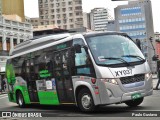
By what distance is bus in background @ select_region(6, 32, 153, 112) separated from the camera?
12695 mm

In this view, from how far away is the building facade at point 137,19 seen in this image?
152625 mm

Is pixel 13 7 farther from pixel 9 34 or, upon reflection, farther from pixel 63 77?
pixel 63 77

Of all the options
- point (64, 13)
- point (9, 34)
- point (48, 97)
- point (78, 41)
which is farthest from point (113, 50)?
point (64, 13)

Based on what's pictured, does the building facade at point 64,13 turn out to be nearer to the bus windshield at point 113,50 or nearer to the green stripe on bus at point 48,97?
the green stripe on bus at point 48,97

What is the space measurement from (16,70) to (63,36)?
4.72 m

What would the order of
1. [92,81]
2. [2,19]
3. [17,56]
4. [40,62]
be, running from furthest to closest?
1. [2,19]
2. [17,56]
3. [40,62]
4. [92,81]

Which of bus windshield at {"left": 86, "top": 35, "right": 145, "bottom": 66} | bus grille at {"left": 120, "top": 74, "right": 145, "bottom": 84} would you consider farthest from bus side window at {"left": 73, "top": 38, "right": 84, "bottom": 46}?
bus grille at {"left": 120, "top": 74, "right": 145, "bottom": 84}

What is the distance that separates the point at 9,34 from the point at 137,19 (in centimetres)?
9859

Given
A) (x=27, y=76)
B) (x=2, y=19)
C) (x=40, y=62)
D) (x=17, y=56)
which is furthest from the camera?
(x=2, y=19)

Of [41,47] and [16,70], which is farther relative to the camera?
[16,70]

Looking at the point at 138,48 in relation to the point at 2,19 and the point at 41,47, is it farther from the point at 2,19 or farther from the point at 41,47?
the point at 2,19

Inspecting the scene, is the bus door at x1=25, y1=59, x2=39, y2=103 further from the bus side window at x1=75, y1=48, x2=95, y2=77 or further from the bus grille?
the bus grille

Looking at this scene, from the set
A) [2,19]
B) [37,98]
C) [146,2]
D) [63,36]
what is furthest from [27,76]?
[146,2]

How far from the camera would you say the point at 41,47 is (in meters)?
16.2
